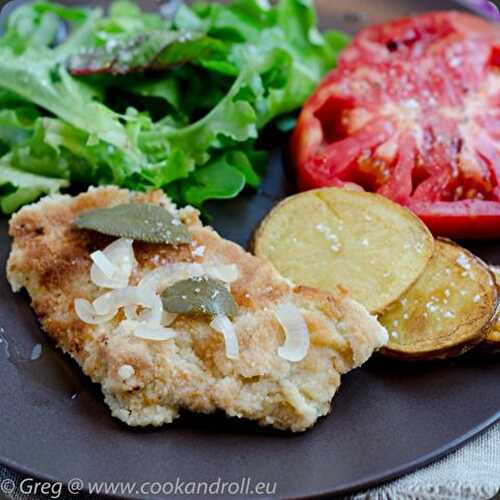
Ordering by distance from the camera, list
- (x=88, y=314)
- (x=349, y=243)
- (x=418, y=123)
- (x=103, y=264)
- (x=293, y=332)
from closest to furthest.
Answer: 1. (x=293, y=332)
2. (x=88, y=314)
3. (x=103, y=264)
4. (x=349, y=243)
5. (x=418, y=123)

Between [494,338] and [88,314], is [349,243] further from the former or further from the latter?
[88,314]

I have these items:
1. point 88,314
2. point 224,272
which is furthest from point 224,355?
point 88,314

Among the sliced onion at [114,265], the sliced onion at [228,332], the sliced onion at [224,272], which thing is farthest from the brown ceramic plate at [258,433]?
the sliced onion at [224,272]

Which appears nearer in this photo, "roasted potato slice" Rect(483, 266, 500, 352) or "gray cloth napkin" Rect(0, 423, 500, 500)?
"gray cloth napkin" Rect(0, 423, 500, 500)

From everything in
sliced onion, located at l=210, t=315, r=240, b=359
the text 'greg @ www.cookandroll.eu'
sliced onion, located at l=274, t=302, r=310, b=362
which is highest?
sliced onion, located at l=274, t=302, r=310, b=362

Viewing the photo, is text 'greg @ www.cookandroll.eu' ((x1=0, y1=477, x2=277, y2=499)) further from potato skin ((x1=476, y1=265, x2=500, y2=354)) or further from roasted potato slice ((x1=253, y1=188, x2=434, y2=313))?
potato skin ((x1=476, y1=265, x2=500, y2=354))

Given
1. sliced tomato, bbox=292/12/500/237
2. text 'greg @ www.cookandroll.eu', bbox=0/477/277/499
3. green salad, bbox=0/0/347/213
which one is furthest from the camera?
green salad, bbox=0/0/347/213

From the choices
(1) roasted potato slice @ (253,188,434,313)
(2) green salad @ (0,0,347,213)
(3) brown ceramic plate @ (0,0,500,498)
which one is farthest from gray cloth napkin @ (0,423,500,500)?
(2) green salad @ (0,0,347,213)
